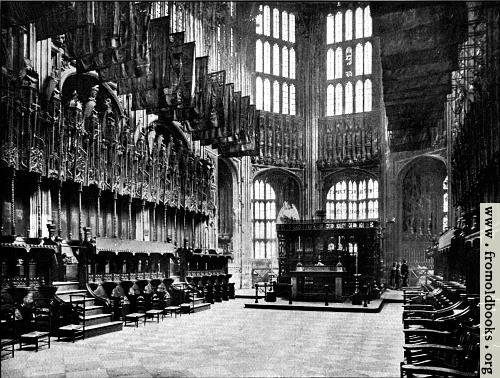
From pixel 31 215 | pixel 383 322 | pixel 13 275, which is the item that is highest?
pixel 31 215

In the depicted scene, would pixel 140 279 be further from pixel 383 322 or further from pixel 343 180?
pixel 343 180

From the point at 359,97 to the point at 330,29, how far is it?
201 inches

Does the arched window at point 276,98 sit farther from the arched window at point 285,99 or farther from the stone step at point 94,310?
the stone step at point 94,310

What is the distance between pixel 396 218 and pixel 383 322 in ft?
60.8

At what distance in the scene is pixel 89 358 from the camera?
826cm

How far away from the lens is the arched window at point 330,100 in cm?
3444

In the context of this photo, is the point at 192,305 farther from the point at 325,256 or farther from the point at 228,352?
the point at 325,256

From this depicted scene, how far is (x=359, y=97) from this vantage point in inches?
1337

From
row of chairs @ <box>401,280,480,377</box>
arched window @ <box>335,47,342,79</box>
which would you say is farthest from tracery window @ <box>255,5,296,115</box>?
row of chairs @ <box>401,280,480,377</box>

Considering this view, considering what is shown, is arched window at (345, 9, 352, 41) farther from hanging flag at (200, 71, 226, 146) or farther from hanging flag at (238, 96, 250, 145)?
Answer: hanging flag at (200, 71, 226, 146)

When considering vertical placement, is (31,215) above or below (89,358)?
above

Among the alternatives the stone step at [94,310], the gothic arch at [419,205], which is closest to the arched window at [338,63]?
the gothic arch at [419,205]

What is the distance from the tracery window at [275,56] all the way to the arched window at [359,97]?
13.4 feet

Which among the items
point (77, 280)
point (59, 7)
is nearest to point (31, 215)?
point (77, 280)
